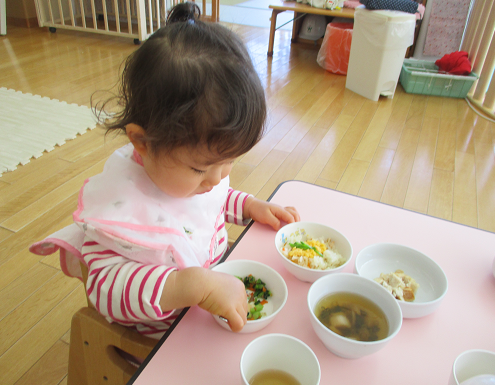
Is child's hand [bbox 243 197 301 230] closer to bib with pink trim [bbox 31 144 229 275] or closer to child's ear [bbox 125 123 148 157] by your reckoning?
bib with pink trim [bbox 31 144 229 275]

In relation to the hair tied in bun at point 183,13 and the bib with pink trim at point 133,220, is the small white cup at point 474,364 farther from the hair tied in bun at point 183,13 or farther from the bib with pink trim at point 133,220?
the hair tied in bun at point 183,13

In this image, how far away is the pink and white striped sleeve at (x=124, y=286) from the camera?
22.9 inches

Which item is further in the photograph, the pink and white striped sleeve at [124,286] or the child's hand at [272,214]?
the child's hand at [272,214]

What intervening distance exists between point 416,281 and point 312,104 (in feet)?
8.20

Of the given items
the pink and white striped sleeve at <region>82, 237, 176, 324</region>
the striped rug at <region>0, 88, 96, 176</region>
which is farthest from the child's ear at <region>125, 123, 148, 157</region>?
the striped rug at <region>0, 88, 96, 176</region>

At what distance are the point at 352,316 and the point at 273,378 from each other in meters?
0.15

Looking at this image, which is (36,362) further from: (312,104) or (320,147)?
(312,104)

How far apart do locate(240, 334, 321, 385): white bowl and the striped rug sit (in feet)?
6.37

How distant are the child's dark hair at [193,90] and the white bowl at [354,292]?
0.25m

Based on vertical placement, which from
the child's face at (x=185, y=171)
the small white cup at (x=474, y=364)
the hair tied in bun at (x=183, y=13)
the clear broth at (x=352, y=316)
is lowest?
the clear broth at (x=352, y=316)

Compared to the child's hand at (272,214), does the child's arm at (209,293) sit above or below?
above

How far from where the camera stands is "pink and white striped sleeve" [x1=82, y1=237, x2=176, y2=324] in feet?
1.90

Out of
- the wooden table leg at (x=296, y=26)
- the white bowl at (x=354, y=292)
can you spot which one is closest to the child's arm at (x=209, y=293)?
the white bowl at (x=354, y=292)

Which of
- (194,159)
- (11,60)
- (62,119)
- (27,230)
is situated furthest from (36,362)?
(11,60)
